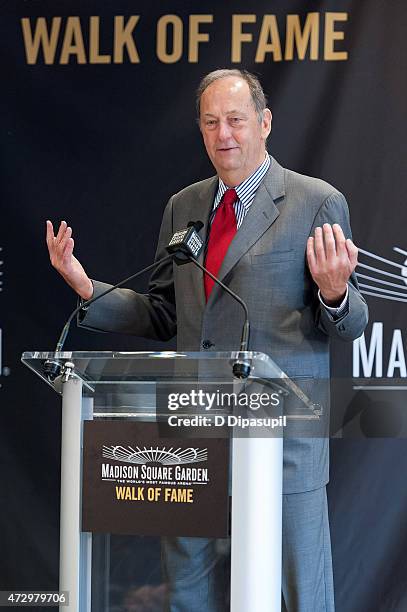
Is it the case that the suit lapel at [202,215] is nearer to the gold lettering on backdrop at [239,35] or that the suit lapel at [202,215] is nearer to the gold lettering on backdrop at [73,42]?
the gold lettering on backdrop at [239,35]

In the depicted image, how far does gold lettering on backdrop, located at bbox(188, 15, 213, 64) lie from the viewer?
344cm

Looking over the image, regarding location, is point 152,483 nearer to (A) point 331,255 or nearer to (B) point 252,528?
(B) point 252,528

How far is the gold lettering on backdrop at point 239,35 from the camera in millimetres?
3389

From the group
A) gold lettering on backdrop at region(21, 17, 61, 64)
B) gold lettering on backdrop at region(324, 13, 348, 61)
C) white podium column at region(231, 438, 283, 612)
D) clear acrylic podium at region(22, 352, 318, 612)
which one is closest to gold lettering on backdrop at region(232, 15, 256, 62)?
gold lettering on backdrop at region(324, 13, 348, 61)

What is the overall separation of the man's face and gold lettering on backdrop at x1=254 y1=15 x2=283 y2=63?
0.83m

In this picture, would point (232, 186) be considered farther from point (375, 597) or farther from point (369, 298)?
point (375, 597)

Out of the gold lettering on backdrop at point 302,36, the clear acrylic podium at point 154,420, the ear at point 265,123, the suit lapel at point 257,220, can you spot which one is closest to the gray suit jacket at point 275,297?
the suit lapel at point 257,220

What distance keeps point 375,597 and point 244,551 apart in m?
1.62

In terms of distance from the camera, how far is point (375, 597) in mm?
3271

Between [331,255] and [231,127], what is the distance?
0.60m

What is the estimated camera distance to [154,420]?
188cm

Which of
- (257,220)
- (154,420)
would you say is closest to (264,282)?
(257,220)

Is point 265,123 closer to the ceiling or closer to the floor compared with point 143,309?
closer to the ceiling

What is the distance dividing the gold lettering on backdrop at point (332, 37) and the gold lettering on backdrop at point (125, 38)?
0.68 metres
